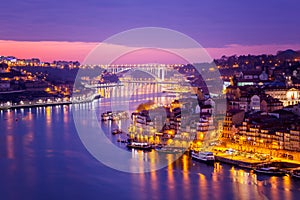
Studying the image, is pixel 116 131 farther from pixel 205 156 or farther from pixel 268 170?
pixel 268 170

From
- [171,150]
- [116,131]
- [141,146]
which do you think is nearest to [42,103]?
[116,131]

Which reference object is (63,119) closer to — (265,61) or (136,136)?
(136,136)

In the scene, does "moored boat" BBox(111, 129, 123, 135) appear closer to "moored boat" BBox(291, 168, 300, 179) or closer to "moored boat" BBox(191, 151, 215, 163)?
"moored boat" BBox(191, 151, 215, 163)

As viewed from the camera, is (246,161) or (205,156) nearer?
(246,161)

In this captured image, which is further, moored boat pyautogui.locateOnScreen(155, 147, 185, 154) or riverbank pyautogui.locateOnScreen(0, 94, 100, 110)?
riverbank pyautogui.locateOnScreen(0, 94, 100, 110)

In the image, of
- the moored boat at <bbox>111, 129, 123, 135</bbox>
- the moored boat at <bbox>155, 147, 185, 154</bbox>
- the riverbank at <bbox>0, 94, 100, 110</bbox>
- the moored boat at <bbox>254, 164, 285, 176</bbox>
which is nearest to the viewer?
the moored boat at <bbox>254, 164, 285, 176</bbox>

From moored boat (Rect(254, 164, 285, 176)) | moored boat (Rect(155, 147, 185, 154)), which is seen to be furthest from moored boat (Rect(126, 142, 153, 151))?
moored boat (Rect(254, 164, 285, 176))

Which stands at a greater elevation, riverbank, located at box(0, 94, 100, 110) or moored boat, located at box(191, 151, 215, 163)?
riverbank, located at box(0, 94, 100, 110)

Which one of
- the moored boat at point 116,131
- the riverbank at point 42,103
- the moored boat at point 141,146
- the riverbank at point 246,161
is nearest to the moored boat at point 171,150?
the moored boat at point 141,146
